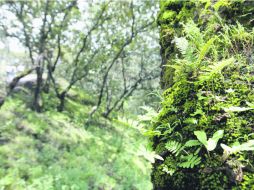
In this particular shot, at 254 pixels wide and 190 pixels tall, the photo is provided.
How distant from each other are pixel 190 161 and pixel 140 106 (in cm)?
80

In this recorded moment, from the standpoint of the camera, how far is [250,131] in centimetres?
169

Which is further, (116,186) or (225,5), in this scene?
(116,186)

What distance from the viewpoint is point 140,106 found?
242 cm

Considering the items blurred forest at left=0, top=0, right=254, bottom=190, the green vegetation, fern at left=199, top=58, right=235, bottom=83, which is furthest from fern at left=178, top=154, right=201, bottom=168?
the green vegetation

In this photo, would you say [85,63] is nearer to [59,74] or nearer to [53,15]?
[53,15]

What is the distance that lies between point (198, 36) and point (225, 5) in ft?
2.20

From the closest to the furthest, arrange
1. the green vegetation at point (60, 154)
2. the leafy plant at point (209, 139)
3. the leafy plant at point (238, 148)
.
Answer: the leafy plant at point (238, 148) → the leafy plant at point (209, 139) → the green vegetation at point (60, 154)

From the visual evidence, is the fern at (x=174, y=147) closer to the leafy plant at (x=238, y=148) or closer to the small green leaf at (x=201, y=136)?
the small green leaf at (x=201, y=136)

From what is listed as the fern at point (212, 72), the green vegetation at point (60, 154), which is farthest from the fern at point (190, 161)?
the green vegetation at point (60, 154)

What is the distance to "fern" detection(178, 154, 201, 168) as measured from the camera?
5.62ft

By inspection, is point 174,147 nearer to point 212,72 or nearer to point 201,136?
point 201,136

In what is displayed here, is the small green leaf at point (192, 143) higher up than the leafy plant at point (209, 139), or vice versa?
the leafy plant at point (209, 139)

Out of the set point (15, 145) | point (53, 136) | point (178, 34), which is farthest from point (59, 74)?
point (178, 34)

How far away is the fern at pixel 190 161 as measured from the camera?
171 cm
